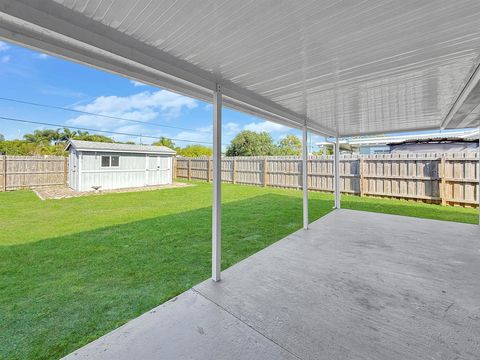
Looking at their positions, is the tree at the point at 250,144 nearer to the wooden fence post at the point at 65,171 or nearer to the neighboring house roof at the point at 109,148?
the neighboring house roof at the point at 109,148

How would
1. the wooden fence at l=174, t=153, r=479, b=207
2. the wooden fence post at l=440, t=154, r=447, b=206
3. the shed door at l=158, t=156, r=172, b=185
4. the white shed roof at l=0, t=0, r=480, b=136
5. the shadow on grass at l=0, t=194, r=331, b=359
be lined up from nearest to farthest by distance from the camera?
the white shed roof at l=0, t=0, r=480, b=136
the shadow on grass at l=0, t=194, r=331, b=359
the wooden fence at l=174, t=153, r=479, b=207
the wooden fence post at l=440, t=154, r=447, b=206
the shed door at l=158, t=156, r=172, b=185

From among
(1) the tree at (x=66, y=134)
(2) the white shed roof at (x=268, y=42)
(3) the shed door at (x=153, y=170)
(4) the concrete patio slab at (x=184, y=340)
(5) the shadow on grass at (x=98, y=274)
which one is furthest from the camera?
(1) the tree at (x=66, y=134)

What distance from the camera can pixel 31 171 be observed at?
34.0 ft

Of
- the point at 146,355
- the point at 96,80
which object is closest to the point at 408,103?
the point at 146,355

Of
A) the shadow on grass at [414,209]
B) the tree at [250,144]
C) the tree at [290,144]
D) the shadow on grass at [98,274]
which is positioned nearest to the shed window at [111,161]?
the shadow on grass at [98,274]

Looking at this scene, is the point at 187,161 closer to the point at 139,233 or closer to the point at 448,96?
the point at 139,233

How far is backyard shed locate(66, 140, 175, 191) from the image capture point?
10.4 meters

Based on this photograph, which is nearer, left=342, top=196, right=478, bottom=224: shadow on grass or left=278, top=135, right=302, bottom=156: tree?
left=342, top=196, right=478, bottom=224: shadow on grass

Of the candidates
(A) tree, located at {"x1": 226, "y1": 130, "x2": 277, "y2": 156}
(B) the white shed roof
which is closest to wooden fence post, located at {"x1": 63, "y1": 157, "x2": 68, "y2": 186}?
(B) the white shed roof

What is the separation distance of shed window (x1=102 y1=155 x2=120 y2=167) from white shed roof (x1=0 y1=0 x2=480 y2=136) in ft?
32.6

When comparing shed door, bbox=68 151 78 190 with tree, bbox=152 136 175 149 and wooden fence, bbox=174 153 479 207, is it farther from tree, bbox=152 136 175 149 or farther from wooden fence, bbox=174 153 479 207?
tree, bbox=152 136 175 149

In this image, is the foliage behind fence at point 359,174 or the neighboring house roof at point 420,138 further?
the neighboring house roof at point 420,138

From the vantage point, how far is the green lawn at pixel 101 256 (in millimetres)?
1973

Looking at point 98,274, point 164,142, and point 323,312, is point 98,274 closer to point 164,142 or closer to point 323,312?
point 323,312
